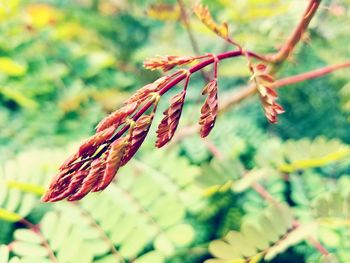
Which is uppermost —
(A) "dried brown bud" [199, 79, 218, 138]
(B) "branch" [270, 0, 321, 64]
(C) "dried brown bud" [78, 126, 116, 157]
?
(C) "dried brown bud" [78, 126, 116, 157]

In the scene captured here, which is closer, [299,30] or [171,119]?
[171,119]

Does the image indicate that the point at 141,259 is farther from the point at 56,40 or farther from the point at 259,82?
the point at 56,40

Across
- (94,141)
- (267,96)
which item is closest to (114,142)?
(94,141)

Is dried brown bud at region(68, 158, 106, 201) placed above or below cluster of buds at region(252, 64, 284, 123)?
above

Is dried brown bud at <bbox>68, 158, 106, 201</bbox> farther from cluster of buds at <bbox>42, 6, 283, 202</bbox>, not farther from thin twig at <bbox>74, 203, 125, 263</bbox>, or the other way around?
thin twig at <bbox>74, 203, 125, 263</bbox>

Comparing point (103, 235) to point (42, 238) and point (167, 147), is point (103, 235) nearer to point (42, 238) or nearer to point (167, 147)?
point (42, 238)

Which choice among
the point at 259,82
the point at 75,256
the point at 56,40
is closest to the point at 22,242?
the point at 75,256

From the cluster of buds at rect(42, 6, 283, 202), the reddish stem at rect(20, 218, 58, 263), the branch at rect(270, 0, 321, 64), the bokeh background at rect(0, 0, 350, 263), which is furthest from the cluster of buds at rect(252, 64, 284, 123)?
the reddish stem at rect(20, 218, 58, 263)
